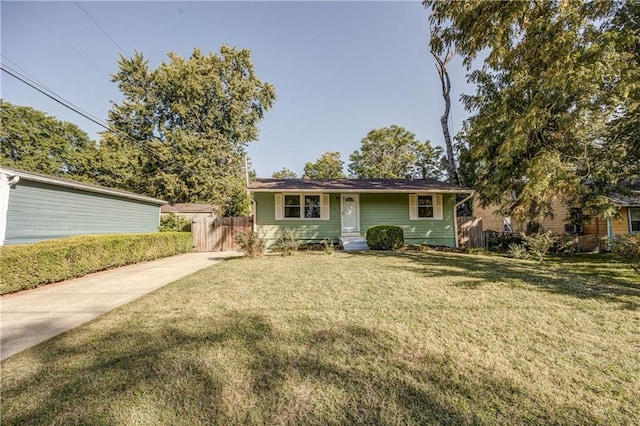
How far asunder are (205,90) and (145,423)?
90.9ft

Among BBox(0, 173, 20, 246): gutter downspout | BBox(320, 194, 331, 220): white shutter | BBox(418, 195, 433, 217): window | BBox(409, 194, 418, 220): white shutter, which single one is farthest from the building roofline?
BBox(418, 195, 433, 217): window

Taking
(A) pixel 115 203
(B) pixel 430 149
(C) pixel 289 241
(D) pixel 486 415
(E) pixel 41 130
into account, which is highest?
(E) pixel 41 130

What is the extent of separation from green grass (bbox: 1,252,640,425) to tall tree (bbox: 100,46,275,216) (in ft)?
66.6

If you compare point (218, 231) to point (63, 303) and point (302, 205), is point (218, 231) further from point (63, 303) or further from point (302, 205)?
point (63, 303)

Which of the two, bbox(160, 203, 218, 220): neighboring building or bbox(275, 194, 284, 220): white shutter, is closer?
bbox(275, 194, 284, 220): white shutter

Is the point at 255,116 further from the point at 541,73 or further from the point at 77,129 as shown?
the point at 541,73

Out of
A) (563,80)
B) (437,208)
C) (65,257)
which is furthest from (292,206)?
(563,80)

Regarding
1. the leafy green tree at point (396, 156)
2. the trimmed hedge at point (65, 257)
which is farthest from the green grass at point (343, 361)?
the leafy green tree at point (396, 156)

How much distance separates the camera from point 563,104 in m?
Result: 10.3

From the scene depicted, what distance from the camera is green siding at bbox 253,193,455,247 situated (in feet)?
40.1

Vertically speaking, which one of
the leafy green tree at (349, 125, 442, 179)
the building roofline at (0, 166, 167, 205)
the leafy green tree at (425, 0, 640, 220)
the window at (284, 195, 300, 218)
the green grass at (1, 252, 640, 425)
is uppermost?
the leafy green tree at (349, 125, 442, 179)

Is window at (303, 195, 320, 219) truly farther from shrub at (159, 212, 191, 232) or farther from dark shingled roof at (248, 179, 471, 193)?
shrub at (159, 212, 191, 232)

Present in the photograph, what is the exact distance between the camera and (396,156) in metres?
27.6

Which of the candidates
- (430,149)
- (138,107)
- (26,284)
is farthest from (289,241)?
(138,107)
